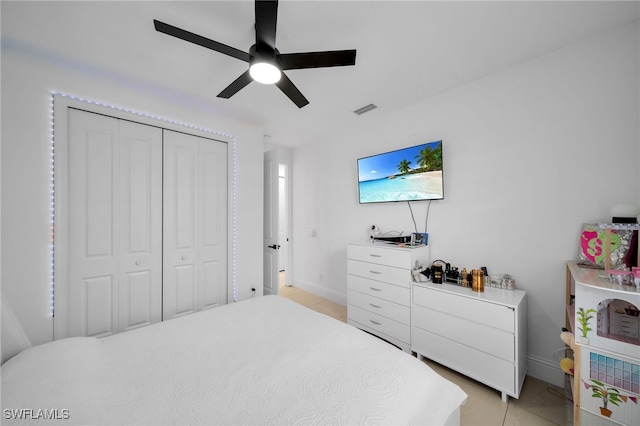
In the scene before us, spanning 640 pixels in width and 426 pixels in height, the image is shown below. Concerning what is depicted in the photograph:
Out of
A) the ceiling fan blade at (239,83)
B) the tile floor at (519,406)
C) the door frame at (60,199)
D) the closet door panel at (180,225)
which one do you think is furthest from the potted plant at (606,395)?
the door frame at (60,199)

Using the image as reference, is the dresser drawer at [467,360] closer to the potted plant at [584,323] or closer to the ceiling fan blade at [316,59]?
the potted plant at [584,323]

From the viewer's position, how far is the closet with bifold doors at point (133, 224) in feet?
6.59

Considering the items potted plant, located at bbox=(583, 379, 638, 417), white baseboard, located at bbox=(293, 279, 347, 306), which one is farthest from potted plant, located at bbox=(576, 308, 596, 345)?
white baseboard, located at bbox=(293, 279, 347, 306)

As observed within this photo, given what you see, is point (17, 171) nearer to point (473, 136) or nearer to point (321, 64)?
point (321, 64)

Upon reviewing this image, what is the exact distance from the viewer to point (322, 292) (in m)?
3.98

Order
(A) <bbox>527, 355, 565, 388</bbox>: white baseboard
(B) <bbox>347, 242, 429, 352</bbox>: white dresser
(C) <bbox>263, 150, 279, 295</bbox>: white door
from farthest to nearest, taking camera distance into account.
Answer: (C) <bbox>263, 150, 279, 295</bbox>: white door → (B) <bbox>347, 242, 429, 352</bbox>: white dresser → (A) <bbox>527, 355, 565, 388</bbox>: white baseboard

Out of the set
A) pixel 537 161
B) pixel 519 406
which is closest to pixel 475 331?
pixel 519 406

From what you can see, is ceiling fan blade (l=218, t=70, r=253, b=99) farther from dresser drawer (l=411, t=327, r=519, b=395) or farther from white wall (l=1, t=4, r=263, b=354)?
dresser drawer (l=411, t=327, r=519, b=395)

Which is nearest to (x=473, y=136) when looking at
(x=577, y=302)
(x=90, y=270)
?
(x=577, y=302)

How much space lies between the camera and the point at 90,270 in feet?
6.85

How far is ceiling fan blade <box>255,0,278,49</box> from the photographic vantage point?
1168 millimetres

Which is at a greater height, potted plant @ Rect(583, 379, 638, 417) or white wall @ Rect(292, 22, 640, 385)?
white wall @ Rect(292, 22, 640, 385)

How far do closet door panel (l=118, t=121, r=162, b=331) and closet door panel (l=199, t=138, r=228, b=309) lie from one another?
408 mm

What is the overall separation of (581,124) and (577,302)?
4.54 feet
